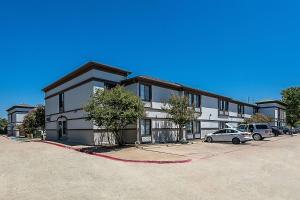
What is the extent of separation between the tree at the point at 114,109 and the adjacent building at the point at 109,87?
3.47m

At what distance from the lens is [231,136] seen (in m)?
29.2

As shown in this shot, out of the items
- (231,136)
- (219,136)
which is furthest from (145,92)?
(231,136)

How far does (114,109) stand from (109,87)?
5654 mm

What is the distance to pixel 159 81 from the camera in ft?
93.8

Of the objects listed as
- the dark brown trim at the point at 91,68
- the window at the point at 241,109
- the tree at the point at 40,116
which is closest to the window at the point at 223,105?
the window at the point at 241,109

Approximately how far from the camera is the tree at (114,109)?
70.9 ft

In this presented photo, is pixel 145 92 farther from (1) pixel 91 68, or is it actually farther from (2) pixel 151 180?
(2) pixel 151 180

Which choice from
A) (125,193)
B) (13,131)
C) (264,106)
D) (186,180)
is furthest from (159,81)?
(13,131)

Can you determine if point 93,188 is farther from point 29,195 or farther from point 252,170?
point 252,170

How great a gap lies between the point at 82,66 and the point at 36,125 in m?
21.8

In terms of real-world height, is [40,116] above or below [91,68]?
below

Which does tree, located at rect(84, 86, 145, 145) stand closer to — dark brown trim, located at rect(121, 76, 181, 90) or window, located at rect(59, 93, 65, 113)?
dark brown trim, located at rect(121, 76, 181, 90)

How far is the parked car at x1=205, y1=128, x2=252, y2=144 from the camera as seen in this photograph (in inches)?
1125

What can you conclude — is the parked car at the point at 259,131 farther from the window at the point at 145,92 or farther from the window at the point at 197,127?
the window at the point at 145,92
